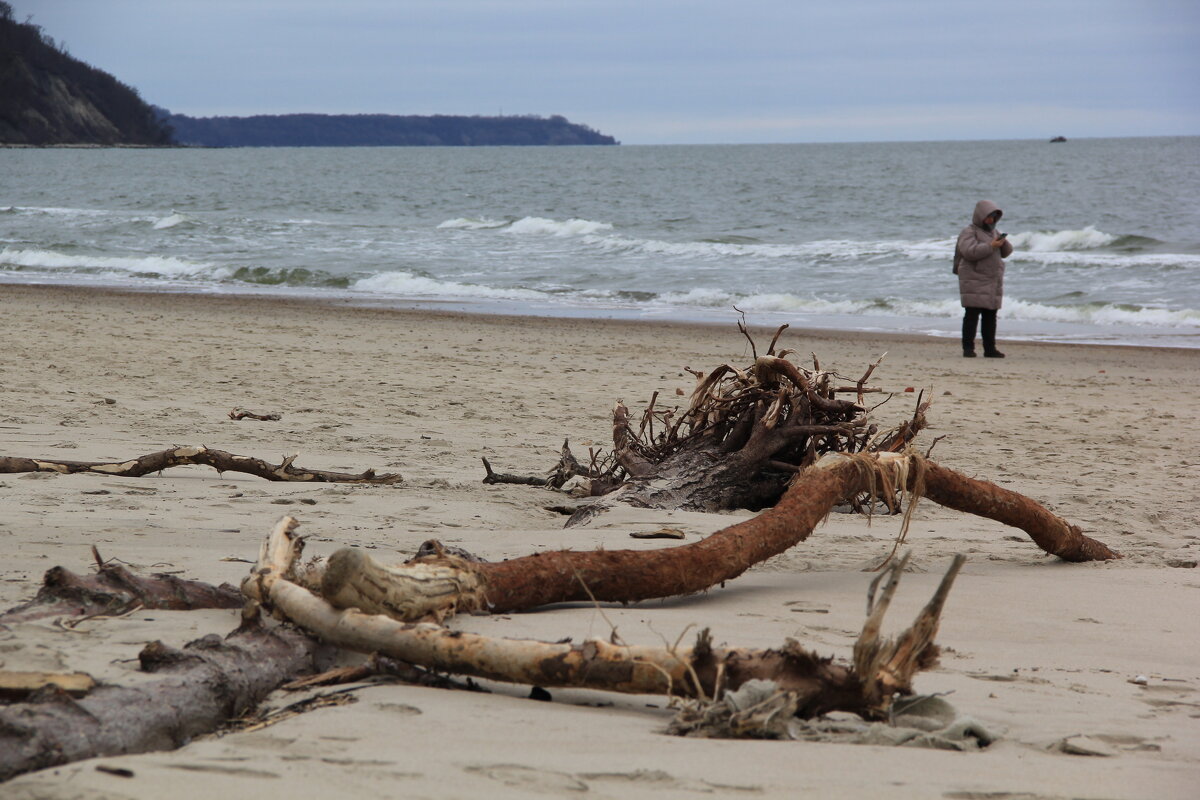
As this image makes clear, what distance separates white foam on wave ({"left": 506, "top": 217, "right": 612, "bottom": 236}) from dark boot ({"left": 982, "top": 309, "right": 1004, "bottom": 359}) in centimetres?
2162

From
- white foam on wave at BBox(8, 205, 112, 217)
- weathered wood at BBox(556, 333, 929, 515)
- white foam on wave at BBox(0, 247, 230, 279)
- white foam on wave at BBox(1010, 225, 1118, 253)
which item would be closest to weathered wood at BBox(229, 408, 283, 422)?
weathered wood at BBox(556, 333, 929, 515)

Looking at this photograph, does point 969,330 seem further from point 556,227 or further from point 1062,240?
→ point 556,227

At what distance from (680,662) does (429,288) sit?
60.4 feet

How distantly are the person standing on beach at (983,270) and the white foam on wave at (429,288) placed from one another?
8.90m

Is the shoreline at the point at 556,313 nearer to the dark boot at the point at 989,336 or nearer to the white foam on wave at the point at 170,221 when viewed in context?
the dark boot at the point at 989,336

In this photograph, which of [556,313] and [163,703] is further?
[556,313]

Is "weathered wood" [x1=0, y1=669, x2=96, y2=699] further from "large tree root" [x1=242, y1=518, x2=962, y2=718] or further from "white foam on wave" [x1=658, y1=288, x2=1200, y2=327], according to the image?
"white foam on wave" [x1=658, y1=288, x2=1200, y2=327]

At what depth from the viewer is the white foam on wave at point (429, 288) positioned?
19.6 metres

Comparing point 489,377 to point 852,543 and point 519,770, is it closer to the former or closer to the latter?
point 852,543

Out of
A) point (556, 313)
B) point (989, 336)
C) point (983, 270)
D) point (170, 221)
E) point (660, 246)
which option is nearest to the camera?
point (983, 270)

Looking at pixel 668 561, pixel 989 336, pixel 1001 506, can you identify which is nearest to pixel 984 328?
pixel 989 336

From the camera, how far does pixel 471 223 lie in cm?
3588

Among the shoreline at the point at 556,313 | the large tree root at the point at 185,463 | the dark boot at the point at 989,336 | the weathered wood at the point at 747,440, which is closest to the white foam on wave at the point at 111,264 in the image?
the shoreline at the point at 556,313

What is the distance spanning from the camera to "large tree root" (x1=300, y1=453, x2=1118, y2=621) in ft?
8.54
